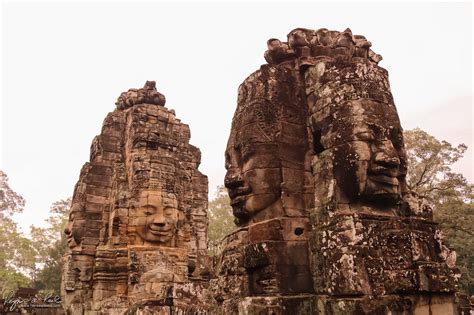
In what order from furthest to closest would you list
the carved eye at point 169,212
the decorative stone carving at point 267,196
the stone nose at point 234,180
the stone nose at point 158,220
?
the carved eye at point 169,212 → the stone nose at point 158,220 → the stone nose at point 234,180 → the decorative stone carving at point 267,196

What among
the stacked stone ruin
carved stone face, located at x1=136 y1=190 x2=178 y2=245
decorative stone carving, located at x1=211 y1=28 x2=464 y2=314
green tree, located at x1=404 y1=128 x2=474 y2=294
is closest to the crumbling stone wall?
carved stone face, located at x1=136 y1=190 x2=178 y2=245

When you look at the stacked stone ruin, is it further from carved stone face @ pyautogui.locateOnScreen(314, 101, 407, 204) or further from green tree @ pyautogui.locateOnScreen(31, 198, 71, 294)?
green tree @ pyautogui.locateOnScreen(31, 198, 71, 294)

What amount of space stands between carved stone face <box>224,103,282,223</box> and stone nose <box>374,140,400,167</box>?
117cm

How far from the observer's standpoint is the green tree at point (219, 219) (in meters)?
32.4

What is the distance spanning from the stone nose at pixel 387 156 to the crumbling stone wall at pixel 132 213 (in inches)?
226

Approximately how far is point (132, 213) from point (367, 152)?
23.8ft

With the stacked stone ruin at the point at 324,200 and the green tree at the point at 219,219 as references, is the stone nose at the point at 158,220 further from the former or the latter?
the green tree at the point at 219,219

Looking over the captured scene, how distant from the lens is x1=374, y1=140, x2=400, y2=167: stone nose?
468 cm

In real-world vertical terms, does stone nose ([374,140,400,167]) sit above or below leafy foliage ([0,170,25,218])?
below

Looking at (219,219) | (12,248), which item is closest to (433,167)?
(219,219)

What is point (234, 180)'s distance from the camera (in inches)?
216

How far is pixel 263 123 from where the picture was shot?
5.51 metres

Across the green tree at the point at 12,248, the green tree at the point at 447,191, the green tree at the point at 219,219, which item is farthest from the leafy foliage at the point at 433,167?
the green tree at the point at 12,248

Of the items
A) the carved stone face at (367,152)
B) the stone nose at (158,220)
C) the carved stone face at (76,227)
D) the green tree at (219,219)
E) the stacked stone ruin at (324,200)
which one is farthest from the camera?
the green tree at (219,219)
